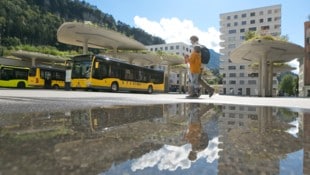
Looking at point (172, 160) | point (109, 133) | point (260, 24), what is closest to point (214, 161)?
point (172, 160)

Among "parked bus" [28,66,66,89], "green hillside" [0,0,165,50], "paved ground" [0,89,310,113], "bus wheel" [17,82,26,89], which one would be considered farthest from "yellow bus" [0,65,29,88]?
"green hillside" [0,0,165,50]

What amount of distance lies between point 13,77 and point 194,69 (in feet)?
72.5

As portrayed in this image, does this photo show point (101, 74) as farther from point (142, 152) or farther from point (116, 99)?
point (142, 152)

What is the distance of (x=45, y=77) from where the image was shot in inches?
1147

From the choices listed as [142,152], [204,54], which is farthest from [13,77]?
[142,152]

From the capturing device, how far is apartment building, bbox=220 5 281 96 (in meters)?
90.4

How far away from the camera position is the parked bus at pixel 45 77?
28.4m

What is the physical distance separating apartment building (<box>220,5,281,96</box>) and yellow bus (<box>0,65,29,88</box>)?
6976cm

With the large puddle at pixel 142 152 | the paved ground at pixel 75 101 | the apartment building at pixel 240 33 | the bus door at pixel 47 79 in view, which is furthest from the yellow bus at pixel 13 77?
the apartment building at pixel 240 33

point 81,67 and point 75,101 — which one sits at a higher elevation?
point 81,67

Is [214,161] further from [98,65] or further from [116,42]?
[116,42]

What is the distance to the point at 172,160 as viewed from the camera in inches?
65.9

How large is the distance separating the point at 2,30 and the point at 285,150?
8653 centimetres

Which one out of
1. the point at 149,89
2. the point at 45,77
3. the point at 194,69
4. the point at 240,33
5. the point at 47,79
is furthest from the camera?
the point at 240,33
